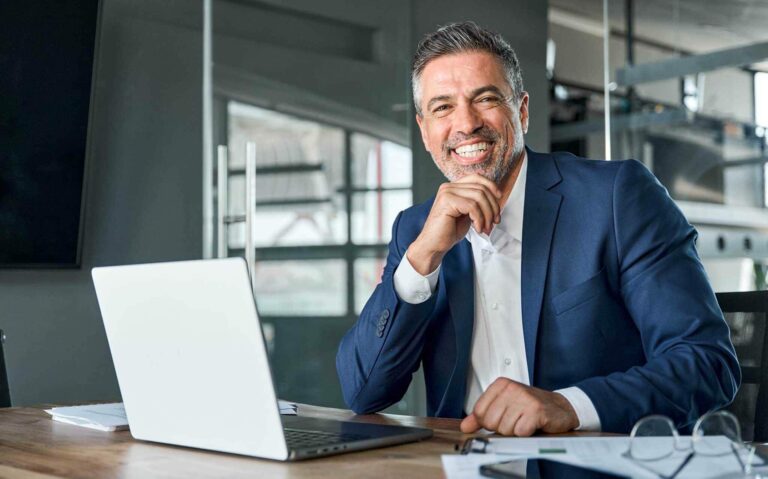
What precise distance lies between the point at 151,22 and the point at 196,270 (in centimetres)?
246

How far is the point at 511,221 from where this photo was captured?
1.90 m

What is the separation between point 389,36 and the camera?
4246 millimetres

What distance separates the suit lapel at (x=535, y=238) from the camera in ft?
5.65

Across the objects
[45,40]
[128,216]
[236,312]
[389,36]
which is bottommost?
[236,312]

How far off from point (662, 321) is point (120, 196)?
223 cm

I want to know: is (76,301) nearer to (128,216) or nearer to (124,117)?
(128,216)

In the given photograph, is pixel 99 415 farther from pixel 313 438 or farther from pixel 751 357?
pixel 751 357

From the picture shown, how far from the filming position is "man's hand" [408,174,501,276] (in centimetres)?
165

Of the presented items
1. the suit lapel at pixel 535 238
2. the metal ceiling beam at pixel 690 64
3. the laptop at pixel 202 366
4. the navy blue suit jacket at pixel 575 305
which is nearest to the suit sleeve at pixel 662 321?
the navy blue suit jacket at pixel 575 305

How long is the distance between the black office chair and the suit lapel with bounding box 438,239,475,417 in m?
0.53

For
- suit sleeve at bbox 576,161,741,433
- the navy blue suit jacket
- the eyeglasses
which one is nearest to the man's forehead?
the navy blue suit jacket

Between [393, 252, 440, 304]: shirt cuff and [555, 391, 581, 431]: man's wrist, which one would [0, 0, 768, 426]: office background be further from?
[555, 391, 581, 431]: man's wrist

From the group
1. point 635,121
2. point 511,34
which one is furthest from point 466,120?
point 511,34

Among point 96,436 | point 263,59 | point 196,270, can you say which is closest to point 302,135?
point 263,59
